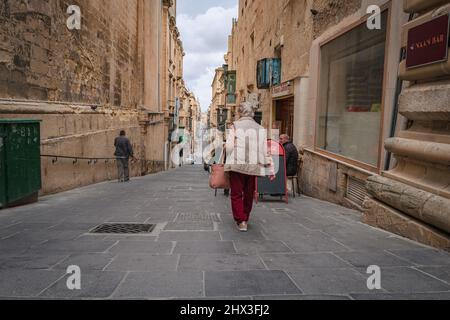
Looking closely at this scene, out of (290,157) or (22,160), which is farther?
(290,157)

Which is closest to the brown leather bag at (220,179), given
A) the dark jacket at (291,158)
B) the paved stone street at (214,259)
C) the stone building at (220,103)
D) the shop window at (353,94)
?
the paved stone street at (214,259)

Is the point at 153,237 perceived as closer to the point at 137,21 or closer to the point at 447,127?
the point at 447,127

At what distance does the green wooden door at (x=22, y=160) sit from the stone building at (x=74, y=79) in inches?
36.6

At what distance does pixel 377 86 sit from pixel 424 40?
234cm

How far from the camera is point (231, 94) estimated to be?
96.7 ft

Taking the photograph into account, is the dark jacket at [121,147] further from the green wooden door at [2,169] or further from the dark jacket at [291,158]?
the green wooden door at [2,169]

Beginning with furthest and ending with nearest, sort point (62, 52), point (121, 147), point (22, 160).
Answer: point (121, 147) < point (62, 52) < point (22, 160)

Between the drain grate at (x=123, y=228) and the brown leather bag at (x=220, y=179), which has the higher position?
the brown leather bag at (x=220, y=179)

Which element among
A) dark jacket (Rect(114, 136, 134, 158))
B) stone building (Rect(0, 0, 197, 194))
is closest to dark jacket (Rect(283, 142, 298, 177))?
stone building (Rect(0, 0, 197, 194))

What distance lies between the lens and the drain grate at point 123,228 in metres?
4.57

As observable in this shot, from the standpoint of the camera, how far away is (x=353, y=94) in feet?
24.6

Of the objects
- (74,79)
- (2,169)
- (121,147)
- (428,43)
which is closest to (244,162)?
(428,43)

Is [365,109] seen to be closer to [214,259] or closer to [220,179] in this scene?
[220,179]

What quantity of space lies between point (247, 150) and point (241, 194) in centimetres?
58
